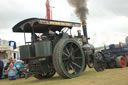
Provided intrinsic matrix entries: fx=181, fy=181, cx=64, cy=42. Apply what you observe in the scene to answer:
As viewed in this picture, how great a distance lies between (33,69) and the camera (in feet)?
23.0

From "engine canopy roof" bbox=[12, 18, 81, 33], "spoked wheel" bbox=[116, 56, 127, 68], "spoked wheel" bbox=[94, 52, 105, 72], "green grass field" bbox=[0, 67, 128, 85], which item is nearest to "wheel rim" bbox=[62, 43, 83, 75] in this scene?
"green grass field" bbox=[0, 67, 128, 85]

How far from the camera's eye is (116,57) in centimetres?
1096

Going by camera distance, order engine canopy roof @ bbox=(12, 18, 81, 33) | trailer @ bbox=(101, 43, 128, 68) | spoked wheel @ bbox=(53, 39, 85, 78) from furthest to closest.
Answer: trailer @ bbox=(101, 43, 128, 68) < engine canopy roof @ bbox=(12, 18, 81, 33) < spoked wheel @ bbox=(53, 39, 85, 78)

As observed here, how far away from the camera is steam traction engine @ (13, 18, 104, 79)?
6.56m

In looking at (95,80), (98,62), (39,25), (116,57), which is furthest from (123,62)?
(39,25)

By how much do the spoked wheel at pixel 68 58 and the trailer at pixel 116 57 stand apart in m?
3.82

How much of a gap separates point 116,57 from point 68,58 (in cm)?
491

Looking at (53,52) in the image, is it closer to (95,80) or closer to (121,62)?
(95,80)

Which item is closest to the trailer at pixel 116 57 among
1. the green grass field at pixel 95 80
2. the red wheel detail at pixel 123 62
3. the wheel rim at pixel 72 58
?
the red wheel detail at pixel 123 62

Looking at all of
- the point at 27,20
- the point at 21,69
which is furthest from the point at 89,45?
the point at 21,69

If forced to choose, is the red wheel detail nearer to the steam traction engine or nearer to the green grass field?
the steam traction engine

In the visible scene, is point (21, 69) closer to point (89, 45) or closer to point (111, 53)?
point (89, 45)

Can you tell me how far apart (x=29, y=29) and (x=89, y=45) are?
9.46ft

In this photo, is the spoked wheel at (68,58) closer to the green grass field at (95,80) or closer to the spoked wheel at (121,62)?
the green grass field at (95,80)
